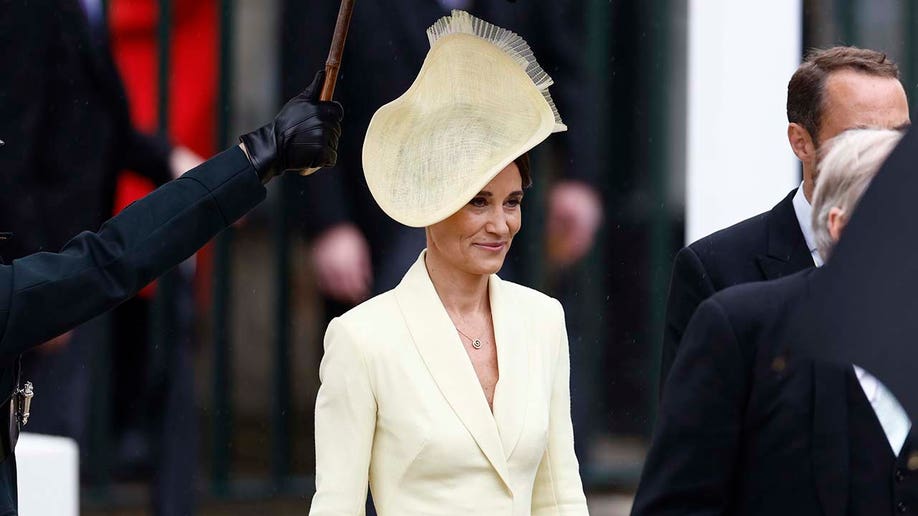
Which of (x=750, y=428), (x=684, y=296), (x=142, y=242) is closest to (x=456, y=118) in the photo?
(x=684, y=296)

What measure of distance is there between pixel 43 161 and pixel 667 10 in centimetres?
222

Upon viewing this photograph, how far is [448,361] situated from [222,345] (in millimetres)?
2678

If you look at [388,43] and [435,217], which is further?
[388,43]

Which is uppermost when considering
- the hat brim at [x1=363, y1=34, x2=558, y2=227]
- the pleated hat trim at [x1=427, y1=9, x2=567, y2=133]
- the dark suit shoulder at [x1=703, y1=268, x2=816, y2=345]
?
the pleated hat trim at [x1=427, y1=9, x2=567, y2=133]

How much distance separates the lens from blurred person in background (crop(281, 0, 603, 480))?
16.7ft

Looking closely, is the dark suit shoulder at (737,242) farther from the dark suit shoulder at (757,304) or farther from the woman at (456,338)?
the dark suit shoulder at (757,304)

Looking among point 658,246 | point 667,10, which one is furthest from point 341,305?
point 667,10

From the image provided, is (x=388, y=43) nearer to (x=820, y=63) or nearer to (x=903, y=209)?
(x=820, y=63)

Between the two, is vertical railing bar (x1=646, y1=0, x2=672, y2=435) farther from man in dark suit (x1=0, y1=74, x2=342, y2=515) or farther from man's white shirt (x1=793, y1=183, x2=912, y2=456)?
man's white shirt (x1=793, y1=183, x2=912, y2=456)

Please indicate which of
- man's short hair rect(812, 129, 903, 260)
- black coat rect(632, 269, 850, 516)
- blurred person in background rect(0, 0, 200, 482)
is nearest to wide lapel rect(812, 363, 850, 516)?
black coat rect(632, 269, 850, 516)

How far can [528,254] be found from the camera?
18.6 ft

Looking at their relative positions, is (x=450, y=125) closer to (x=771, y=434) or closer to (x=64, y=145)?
(x=771, y=434)

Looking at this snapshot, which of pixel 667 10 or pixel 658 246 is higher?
pixel 667 10

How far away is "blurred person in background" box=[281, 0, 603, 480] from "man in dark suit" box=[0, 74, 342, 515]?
94.7 inches
